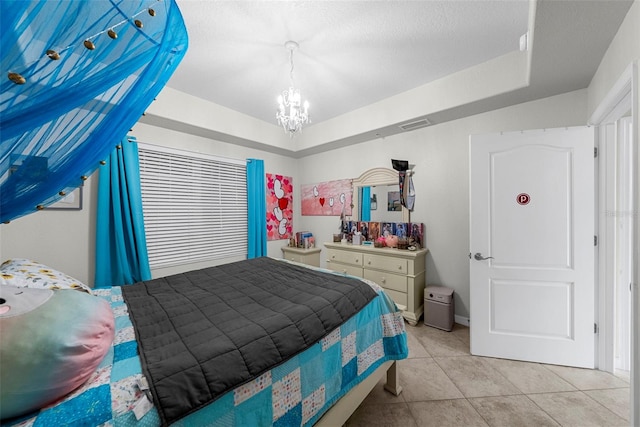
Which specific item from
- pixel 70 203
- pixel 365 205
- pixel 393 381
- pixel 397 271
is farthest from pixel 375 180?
pixel 70 203

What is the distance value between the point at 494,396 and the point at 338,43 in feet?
9.51

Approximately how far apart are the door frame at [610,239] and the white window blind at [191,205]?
3.61 metres

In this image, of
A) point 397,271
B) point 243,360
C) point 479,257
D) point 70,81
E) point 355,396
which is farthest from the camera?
point 397,271

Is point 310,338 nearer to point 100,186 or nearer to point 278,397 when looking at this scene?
point 278,397

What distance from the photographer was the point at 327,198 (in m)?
4.02

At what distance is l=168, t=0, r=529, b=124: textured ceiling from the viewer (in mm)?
1676

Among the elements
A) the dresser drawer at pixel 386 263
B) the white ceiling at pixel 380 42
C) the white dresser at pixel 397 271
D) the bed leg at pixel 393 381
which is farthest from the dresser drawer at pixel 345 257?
the white ceiling at pixel 380 42

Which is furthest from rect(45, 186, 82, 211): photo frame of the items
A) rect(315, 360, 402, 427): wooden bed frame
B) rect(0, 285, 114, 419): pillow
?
rect(315, 360, 402, 427): wooden bed frame

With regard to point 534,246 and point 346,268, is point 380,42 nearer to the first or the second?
point 534,246

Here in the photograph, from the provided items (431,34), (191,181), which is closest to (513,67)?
(431,34)

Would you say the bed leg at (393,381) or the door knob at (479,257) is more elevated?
the door knob at (479,257)

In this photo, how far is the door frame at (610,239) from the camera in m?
1.20

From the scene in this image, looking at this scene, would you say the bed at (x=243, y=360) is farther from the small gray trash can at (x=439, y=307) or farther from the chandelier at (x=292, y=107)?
the chandelier at (x=292, y=107)

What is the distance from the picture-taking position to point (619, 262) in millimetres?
1949
